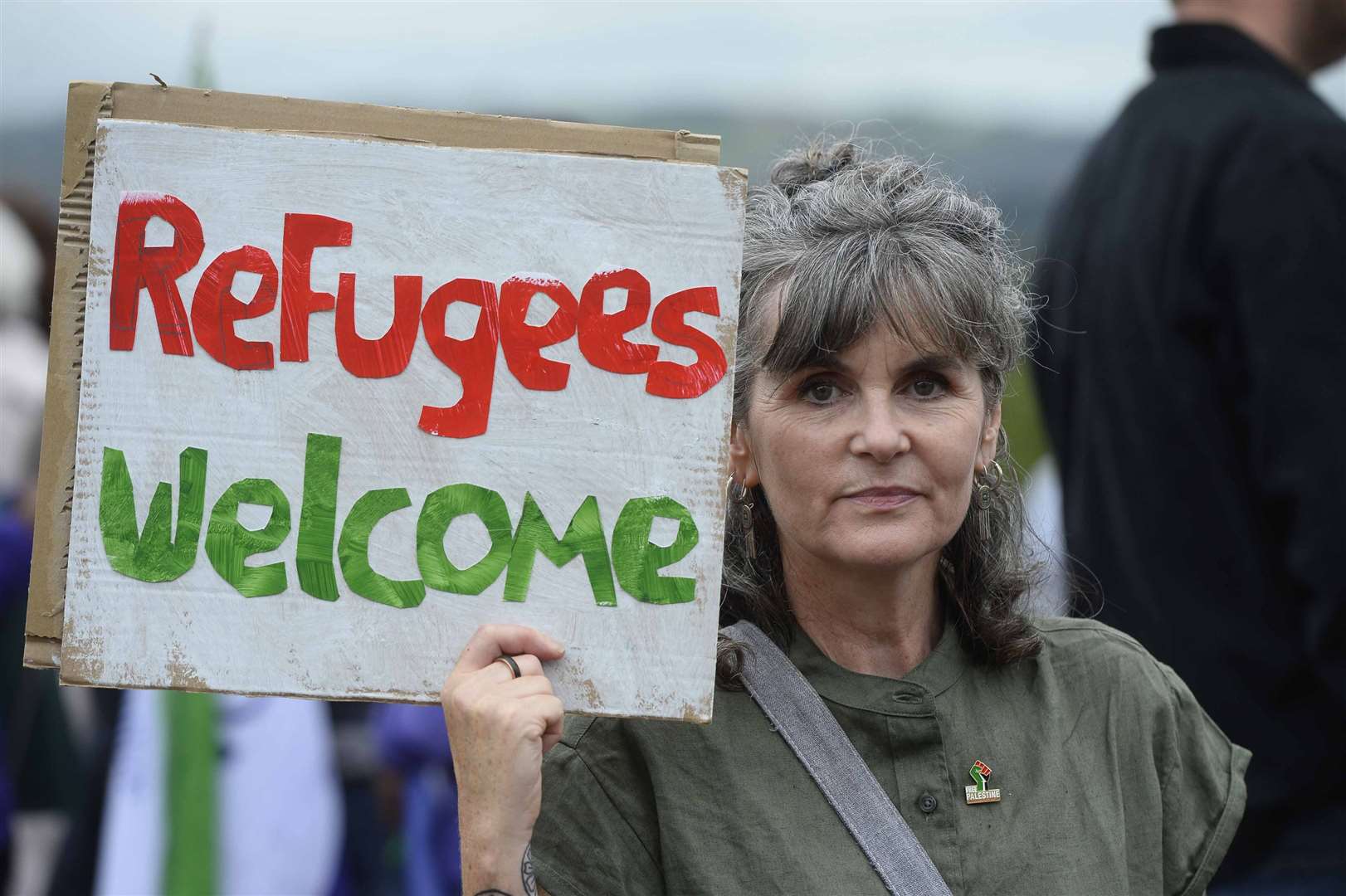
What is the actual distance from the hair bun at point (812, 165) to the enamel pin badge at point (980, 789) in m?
0.73

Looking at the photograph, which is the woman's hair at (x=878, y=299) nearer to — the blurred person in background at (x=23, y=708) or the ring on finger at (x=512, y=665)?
the ring on finger at (x=512, y=665)

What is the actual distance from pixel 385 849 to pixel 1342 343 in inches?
113

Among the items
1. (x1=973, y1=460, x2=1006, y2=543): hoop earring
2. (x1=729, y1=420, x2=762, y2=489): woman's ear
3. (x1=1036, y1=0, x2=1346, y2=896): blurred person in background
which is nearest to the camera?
(x1=729, y1=420, x2=762, y2=489): woman's ear

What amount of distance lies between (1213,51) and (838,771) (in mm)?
1577

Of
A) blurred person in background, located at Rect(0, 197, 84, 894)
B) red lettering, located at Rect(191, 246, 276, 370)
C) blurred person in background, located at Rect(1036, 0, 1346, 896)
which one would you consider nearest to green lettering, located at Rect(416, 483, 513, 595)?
red lettering, located at Rect(191, 246, 276, 370)

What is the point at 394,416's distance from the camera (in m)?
1.77

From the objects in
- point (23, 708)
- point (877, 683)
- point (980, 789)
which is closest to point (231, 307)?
point (877, 683)

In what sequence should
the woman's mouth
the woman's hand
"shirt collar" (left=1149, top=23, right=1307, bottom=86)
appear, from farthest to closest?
"shirt collar" (left=1149, top=23, right=1307, bottom=86)
the woman's mouth
the woman's hand

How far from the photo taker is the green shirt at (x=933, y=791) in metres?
1.83

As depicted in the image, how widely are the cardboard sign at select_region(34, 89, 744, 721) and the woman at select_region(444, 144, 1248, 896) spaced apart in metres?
0.11

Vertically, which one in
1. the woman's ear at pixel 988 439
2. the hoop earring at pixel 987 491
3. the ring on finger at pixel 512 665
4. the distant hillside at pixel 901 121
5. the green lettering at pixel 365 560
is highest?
the distant hillside at pixel 901 121

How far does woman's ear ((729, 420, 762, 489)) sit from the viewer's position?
200cm

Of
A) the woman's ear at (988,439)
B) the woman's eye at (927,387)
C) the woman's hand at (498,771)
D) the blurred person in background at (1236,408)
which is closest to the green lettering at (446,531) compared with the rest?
the woman's hand at (498,771)

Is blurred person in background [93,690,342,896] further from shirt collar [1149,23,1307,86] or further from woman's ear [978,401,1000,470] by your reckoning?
shirt collar [1149,23,1307,86]
